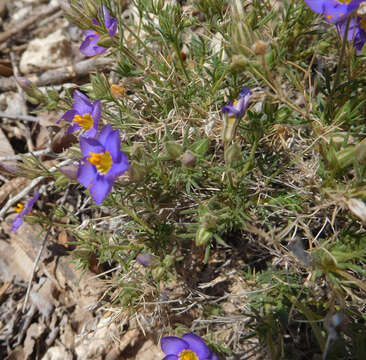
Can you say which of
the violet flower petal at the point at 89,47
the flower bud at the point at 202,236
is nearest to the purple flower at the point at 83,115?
the violet flower petal at the point at 89,47

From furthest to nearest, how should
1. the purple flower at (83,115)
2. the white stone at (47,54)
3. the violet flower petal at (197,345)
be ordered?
the white stone at (47,54), the purple flower at (83,115), the violet flower petal at (197,345)

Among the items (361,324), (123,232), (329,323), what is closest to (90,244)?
(123,232)

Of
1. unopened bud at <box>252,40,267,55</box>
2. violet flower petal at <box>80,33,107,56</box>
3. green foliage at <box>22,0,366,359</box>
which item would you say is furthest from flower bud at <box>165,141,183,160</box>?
violet flower petal at <box>80,33,107,56</box>

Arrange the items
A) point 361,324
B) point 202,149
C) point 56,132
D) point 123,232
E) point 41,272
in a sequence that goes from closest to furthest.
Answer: point 361,324, point 202,149, point 123,232, point 41,272, point 56,132

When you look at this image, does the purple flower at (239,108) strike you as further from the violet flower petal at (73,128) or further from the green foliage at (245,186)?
the violet flower petal at (73,128)

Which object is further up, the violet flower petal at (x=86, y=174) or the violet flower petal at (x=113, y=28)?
the violet flower petal at (x=113, y=28)

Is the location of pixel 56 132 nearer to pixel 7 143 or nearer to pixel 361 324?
pixel 7 143

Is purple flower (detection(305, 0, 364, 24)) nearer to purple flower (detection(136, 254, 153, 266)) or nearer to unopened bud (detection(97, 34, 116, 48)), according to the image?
unopened bud (detection(97, 34, 116, 48))

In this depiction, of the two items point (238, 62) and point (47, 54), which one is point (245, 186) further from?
point (47, 54)
